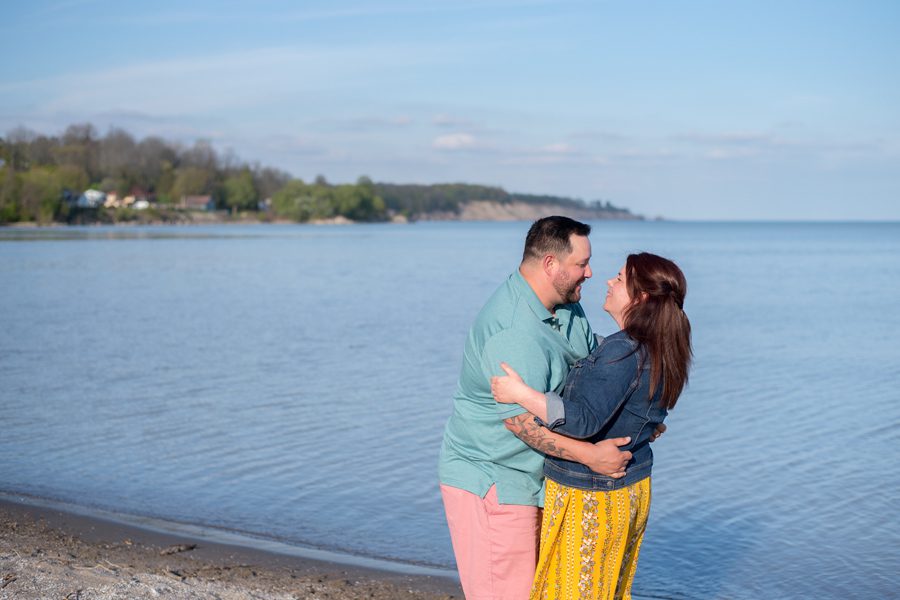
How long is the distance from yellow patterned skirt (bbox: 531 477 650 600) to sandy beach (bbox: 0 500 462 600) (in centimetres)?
257

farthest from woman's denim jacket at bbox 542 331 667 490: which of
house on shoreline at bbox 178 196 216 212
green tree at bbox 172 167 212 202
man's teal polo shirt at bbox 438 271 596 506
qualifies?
house on shoreline at bbox 178 196 216 212

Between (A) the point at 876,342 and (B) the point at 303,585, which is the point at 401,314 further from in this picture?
(B) the point at 303,585

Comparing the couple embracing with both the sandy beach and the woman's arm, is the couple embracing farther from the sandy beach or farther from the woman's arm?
the sandy beach

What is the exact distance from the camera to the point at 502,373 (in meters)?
3.65

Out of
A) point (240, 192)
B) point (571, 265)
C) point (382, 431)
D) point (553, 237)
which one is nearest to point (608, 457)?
point (571, 265)

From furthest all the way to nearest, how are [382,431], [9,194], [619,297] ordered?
[9,194] < [382,431] < [619,297]

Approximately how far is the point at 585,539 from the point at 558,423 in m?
0.50

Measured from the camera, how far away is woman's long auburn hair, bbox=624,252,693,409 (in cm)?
359

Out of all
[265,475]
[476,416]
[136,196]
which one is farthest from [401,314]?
[136,196]

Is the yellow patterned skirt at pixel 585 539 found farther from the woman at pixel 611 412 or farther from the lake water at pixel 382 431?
the lake water at pixel 382 431

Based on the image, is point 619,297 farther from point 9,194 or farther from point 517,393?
point 9,194

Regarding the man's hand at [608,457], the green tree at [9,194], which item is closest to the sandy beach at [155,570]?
the man's hand at [608,457]

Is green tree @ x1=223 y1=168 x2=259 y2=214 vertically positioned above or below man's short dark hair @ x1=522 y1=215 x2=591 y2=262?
above

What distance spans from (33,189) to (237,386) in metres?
111
